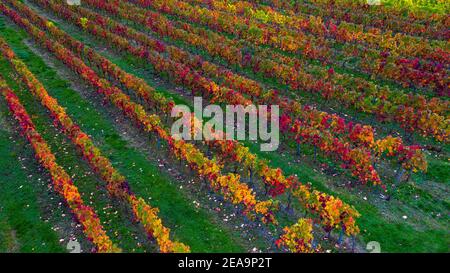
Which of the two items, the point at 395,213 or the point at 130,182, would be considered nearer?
the point at 395,213

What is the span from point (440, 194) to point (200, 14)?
83.9 feet

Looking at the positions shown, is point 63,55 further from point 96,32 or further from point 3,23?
point 3,23

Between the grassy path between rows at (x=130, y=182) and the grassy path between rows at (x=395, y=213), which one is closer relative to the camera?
the grassy path between rows at (x=395, y=213)

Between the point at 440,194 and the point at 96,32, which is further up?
the point at 96,32

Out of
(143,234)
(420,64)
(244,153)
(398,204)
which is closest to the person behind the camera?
(143,234)

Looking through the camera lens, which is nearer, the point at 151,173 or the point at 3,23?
the point at 151,173

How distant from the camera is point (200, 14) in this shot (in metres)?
35.8

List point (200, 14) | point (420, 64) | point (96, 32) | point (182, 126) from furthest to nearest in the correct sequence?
point (200, 14) → point (96, 32) → point (420, 64) → point (182, 126)

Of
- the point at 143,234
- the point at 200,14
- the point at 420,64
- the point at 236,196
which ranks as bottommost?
the point at 143,234

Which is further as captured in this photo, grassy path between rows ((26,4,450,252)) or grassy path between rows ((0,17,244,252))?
grassy path between rows ((0,17,244,252))

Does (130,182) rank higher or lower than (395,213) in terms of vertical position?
higher

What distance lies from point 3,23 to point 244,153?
3114 cm
